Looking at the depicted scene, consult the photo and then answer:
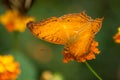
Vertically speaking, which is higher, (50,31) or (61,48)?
(61,48)

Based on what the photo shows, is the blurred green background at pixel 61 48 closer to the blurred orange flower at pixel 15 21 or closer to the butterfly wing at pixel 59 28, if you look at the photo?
the blurred orange flower at pixel 15 21

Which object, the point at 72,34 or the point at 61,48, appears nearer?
the point at 72,34

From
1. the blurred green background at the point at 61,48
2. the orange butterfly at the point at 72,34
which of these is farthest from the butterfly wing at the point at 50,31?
the blurred green background at the point at 61,48

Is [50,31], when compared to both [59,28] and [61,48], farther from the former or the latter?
[61,48]

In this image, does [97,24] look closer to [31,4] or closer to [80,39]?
[80,39]

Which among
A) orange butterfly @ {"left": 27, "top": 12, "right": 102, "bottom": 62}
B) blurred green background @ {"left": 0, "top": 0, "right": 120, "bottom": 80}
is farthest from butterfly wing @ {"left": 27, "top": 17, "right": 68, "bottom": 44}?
blurred green background @ {"left": 0, "top": 0, "right": 120, "bottom": 80}

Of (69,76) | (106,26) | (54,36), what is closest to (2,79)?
(54,36)

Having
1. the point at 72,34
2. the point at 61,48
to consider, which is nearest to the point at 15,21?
the point at 61,48
